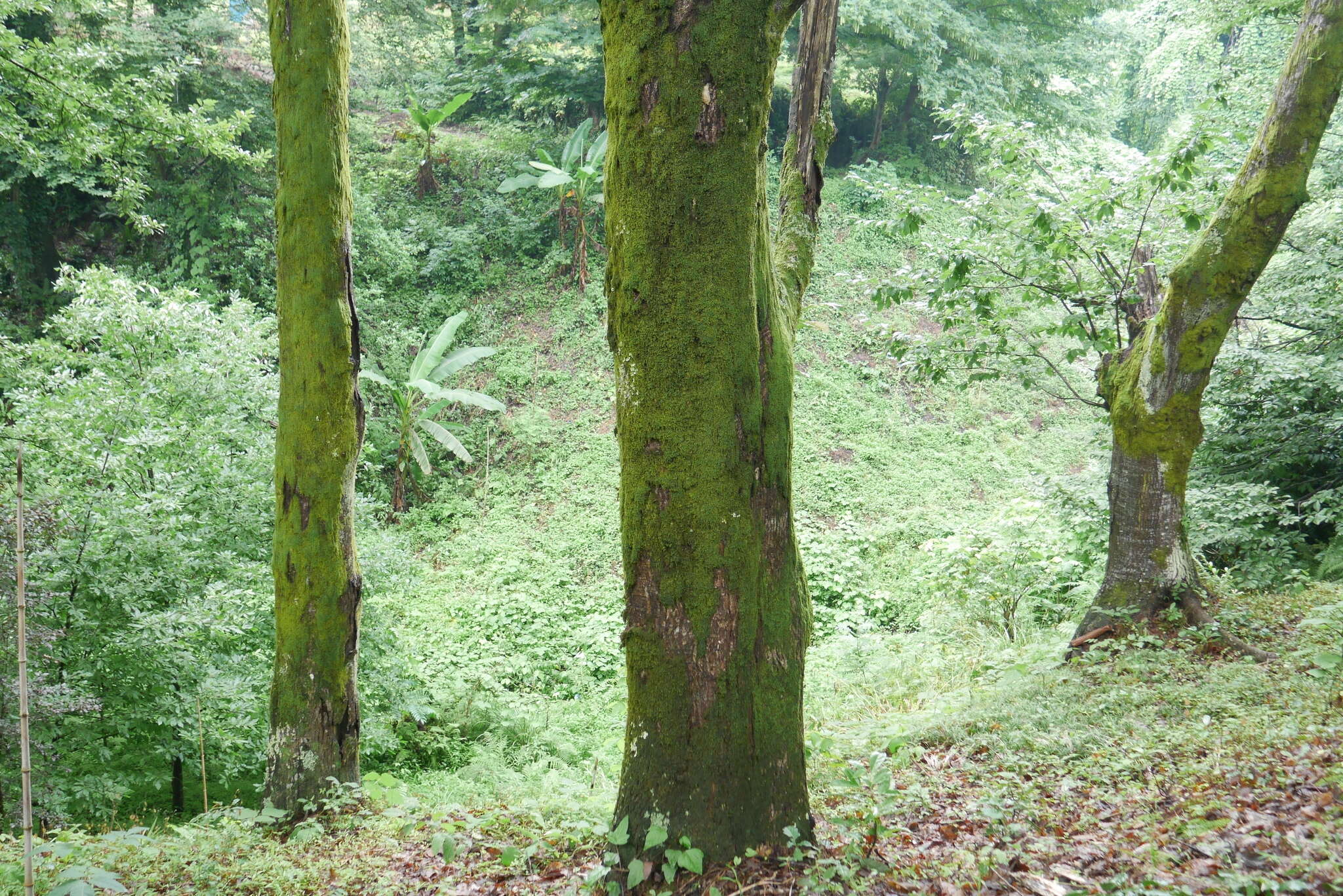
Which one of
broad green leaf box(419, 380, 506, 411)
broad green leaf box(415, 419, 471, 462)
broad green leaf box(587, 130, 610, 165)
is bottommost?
broad green leaf box(415, 419, 471, 462)

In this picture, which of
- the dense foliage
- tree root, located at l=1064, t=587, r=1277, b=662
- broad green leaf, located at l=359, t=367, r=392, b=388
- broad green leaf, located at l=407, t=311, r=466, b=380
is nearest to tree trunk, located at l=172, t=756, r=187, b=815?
the dense foliage

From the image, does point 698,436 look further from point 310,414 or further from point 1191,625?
point 1191,625

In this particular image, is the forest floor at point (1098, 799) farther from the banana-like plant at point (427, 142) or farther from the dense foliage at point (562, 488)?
the banana-like plant at point (427, 142)

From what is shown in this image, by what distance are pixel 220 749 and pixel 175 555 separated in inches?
55.5

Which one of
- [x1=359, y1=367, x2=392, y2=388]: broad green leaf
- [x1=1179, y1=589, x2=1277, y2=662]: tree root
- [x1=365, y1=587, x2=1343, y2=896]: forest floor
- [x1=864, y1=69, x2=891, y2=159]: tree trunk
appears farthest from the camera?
[x1=864, y1=69, x2=891, y2=159]: tree trunk

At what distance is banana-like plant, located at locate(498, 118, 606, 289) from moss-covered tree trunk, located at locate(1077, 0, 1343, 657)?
11.1 meters

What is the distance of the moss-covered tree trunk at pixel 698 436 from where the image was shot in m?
2.72

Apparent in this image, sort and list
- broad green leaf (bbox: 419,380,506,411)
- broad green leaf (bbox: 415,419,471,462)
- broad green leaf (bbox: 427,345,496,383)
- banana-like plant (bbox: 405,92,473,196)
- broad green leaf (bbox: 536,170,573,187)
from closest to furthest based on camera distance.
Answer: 1. broad green leaf (bbox: 419,380,506,411)
2. broad green leaf (bbox: 415,419,471,462)
3. broad green leaf (bbox: 427,345,496,383)
4. broad green leaf (bbox: 536,170,573,187)
5. banana-like plant (bbox: 405,92,473,196)

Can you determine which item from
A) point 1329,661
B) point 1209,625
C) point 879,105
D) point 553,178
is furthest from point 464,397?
point 879,105

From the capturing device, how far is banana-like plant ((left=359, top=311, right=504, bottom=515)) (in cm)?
1224

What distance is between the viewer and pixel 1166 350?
5281 millimetres

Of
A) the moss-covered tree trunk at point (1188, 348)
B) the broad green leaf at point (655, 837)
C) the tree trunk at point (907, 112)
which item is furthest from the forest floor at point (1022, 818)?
the tree trunk at point (907, 112)

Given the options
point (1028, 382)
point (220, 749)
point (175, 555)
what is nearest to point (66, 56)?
point (175, 555)

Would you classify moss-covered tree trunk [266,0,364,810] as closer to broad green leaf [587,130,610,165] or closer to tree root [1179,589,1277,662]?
tree root [1179,589,1277,662]
